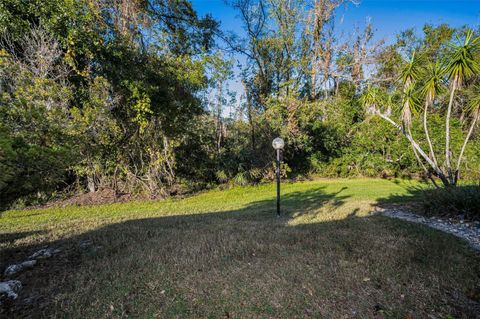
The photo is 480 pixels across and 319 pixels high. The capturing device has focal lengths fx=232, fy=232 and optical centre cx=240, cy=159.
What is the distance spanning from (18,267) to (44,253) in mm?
472

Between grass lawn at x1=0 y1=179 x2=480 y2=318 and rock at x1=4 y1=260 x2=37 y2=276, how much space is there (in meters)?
0.10

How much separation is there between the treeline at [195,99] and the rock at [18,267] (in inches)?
33.2

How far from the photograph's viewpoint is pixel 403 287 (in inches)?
94.8

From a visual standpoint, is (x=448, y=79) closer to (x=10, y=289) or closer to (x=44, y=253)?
(x=10, y=289)

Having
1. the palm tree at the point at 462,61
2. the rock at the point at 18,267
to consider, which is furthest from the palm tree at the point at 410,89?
the rock at the point at 18,267

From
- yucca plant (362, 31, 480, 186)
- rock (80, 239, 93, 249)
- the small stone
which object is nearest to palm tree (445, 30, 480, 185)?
yucca plant (362, 31, 480, 186)

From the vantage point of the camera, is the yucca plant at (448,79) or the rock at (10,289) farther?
the yucca plant at (448,79)

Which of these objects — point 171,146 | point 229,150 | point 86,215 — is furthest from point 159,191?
point 229,150

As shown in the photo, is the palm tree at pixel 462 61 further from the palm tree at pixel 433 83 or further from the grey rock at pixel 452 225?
the grey rock at pixel 452 225

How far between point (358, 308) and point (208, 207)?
5567mm

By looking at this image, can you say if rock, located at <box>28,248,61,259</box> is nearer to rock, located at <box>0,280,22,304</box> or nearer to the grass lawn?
the grass lawn

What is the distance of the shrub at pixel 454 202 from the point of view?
4.57 m

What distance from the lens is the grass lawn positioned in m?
2.18

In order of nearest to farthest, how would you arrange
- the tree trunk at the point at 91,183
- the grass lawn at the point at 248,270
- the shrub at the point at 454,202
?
1. the grass lawn at the point at 248,270
2. the shrub at the point at 454,202
3. the tree trunk at the point at 91,183
